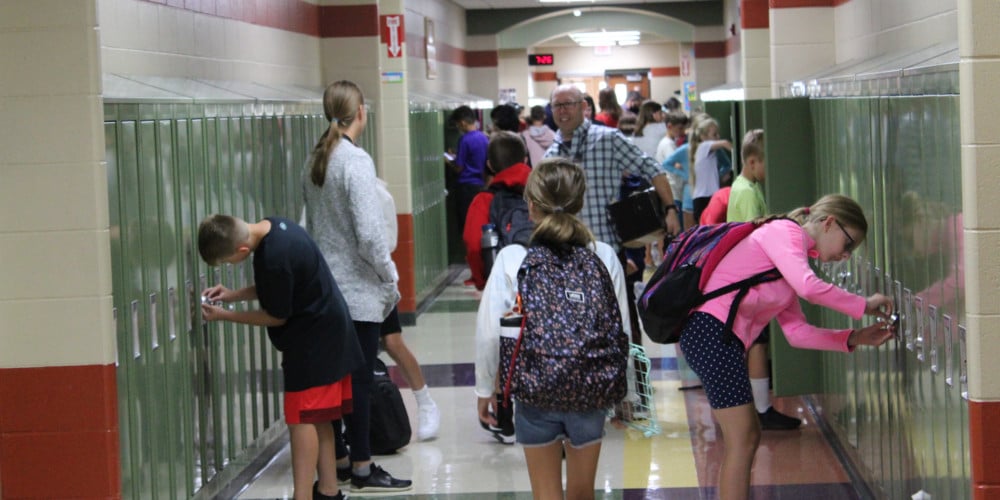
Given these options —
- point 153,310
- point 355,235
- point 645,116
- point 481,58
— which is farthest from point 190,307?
point 481,58


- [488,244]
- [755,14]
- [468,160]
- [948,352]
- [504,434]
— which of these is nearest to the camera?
[948,352]

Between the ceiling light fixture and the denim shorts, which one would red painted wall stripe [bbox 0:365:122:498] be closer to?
the denim shorts

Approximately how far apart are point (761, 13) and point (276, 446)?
13.9ft

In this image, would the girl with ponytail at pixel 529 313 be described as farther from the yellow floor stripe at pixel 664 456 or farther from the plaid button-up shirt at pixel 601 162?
the plaid button-up shirt at pixel 601 162

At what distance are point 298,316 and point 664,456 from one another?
1.97 metres

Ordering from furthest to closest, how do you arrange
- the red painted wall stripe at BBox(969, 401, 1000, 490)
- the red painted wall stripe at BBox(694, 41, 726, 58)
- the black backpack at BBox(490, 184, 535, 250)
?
the red painted wall stripe at BBox(694, 41, 726, 58)
the black backpack at BBox(490, 184, 535, 250)
the red painted wall stripe at BBox(969, 401, 1000, 490)

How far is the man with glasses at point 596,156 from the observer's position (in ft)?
20.3

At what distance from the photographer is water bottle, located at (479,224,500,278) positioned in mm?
5672

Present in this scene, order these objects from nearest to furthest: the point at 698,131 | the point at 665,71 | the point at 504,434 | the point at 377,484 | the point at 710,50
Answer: the point at 377,484
the point at 504,434
the point at 698,131
the point at 710,50
the point at 665,71

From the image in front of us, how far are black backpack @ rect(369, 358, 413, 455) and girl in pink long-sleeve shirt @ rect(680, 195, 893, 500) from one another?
82.3 inches

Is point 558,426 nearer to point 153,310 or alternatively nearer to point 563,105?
point 153,310

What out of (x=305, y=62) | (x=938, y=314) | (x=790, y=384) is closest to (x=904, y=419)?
(x=938, y=314)

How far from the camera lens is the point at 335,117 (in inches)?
211

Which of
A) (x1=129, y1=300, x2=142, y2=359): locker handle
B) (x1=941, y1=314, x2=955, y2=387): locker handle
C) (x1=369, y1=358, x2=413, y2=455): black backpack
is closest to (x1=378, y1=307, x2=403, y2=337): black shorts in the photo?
(x1=369, y1=358, x2=413, y2=455): black backpack
